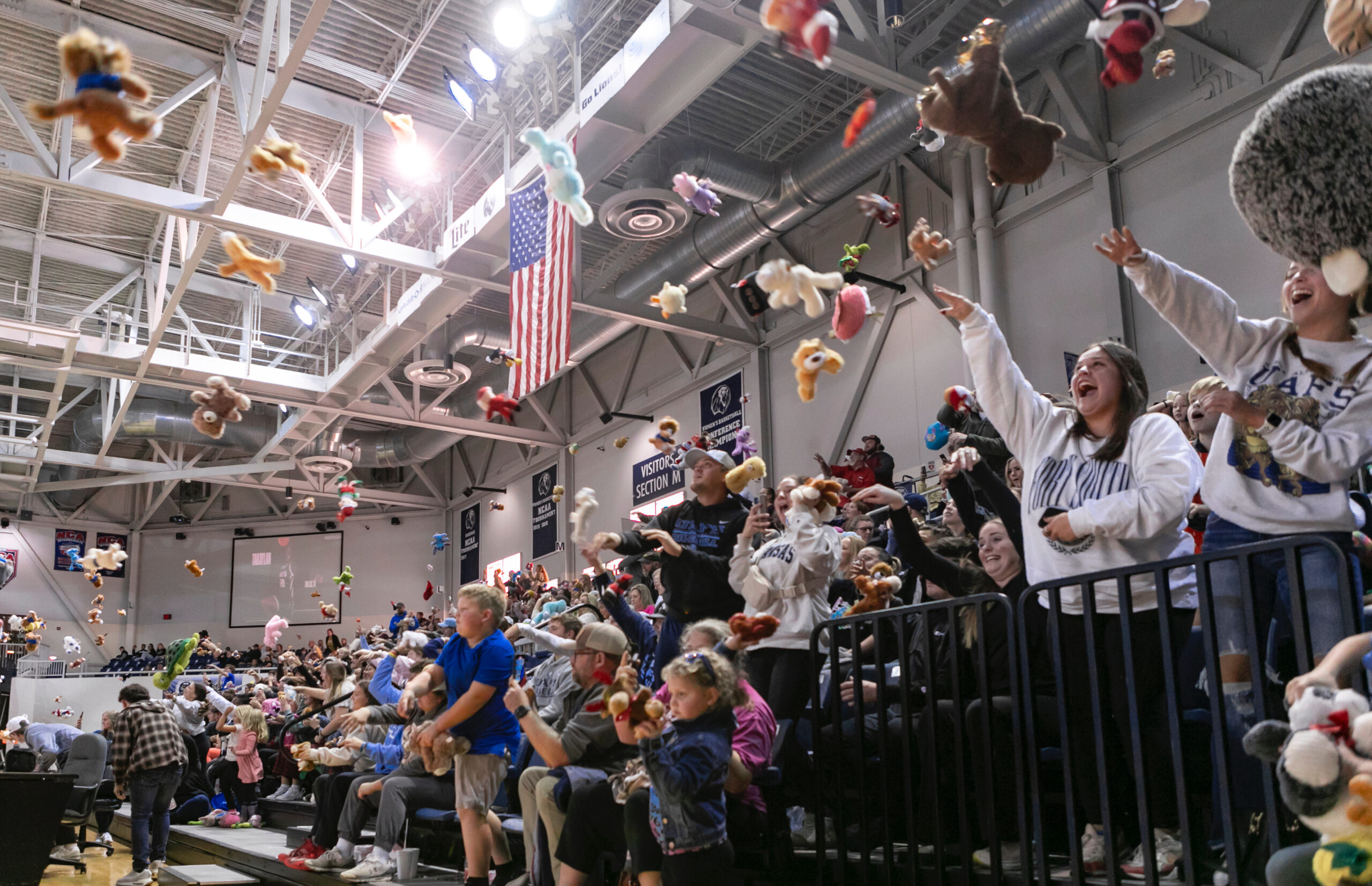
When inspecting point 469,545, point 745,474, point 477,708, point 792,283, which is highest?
point 469,545

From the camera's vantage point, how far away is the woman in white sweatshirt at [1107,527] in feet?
9.00

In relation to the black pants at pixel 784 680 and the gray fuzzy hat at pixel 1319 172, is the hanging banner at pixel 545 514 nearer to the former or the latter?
the black pants at pixel 784 680

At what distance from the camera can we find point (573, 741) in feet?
14.1

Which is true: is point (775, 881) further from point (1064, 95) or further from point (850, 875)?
point (1064, 95)

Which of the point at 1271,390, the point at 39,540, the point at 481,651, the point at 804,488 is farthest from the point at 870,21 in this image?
the point at 39,540

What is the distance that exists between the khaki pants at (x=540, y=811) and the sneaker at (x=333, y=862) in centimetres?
153

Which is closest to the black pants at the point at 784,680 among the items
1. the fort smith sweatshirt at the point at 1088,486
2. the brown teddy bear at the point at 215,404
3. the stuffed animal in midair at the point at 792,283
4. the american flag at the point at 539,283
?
the fort smith sweatshirt at the point at 1088,486

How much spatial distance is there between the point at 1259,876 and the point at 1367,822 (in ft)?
3.04

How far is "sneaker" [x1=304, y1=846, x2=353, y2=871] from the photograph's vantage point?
18.7ft

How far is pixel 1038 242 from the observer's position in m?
9.27

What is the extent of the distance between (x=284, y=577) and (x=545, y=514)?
793cm

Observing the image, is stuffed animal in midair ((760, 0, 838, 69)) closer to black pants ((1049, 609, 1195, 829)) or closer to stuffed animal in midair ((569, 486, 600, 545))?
black pants ((1049, 609, 1195, 829))

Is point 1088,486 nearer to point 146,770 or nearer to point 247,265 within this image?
point 247,265

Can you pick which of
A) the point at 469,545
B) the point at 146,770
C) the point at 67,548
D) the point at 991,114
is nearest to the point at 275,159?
the point at 991,114
